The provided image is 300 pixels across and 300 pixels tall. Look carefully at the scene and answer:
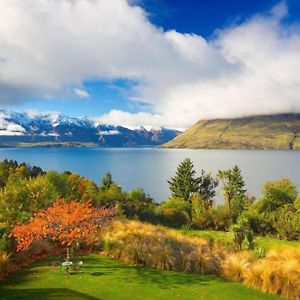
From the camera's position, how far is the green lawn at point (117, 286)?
52.4 ft

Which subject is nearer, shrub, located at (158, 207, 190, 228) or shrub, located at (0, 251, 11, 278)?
shrub, located at (0, 251, 11, 278)

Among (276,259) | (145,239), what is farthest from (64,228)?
(276,259)

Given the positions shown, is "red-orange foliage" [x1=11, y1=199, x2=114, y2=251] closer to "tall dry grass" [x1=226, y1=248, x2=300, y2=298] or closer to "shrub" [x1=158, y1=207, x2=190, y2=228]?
"tall dry grass" [x1=226, y1=248, x2=300, y2=298]

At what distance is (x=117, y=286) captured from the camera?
55.9ft

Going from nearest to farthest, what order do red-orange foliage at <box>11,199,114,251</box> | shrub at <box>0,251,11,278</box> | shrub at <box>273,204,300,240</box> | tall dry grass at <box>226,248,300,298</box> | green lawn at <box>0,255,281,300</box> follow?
green lawn at <box>0,255,281,300</box>
tall dry grass at <box>226,248,300,298</box>
shrub at <box>0,251,11,278</box>
red-orange foliage at <box>11,199,114,251</box>
shrub at <box>273,204,300,240</box>

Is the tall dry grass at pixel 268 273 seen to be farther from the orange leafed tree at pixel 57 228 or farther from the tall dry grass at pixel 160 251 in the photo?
the orange leafed tree at pixel 57 228

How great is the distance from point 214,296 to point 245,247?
1190 cm

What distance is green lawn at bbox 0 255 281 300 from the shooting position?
629 inches

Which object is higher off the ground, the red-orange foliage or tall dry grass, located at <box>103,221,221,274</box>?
the red-orange foliage

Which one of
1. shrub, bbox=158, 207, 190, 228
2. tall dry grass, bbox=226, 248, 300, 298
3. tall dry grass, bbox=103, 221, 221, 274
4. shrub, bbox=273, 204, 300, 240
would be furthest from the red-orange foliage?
shrub, bbox=273, 204, 300, 240

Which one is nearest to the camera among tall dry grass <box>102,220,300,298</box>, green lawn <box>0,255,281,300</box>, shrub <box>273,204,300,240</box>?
green lawn <box>0,255,281,300</box>

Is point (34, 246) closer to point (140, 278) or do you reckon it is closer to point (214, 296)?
point (140, 278)

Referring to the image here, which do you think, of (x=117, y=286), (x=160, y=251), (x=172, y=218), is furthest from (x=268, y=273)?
(x=172, y=218)

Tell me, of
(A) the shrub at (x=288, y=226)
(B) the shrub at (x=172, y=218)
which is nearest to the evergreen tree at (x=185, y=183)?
(B) the shrub at (x=172, y=218)
